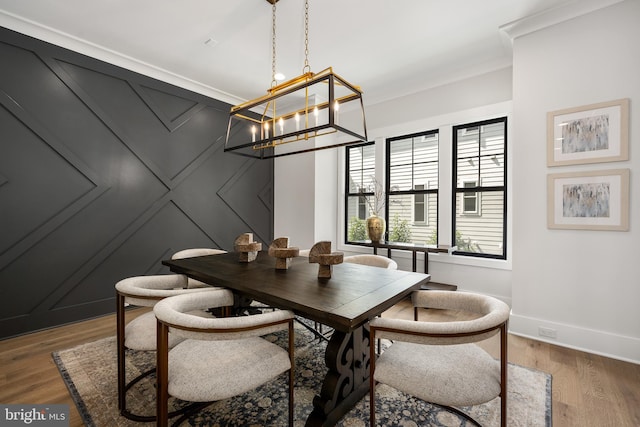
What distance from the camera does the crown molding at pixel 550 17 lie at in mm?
2426

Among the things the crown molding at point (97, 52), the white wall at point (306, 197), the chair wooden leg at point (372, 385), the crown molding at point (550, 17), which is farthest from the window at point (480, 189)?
the crown molding at point (97, 52)

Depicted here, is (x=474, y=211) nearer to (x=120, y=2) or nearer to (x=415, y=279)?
(x=415, y=279)

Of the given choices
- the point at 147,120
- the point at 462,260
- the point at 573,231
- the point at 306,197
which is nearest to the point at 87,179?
the point at 147,120

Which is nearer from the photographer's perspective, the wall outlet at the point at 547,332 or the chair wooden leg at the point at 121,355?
the chair wooden leg at the point at 121,355

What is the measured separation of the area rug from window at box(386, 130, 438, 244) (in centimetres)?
214

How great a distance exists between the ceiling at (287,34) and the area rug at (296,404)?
2.93 metres

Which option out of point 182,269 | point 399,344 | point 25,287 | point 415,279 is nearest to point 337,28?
point 415,279

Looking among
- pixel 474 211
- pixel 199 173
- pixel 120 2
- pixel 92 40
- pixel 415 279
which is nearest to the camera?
pixel 415 279

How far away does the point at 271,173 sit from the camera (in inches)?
200

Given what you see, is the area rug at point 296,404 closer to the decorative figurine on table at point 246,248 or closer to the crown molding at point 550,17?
the decorative figurine on table at point 246,248

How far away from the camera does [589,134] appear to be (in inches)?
96.3

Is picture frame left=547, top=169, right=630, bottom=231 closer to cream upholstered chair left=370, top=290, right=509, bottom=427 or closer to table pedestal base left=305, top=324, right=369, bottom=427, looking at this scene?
cream upholstered chair left=370, top=290, right=509, bottom=427

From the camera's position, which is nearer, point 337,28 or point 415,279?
point 415,279

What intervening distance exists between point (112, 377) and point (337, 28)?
11.2ft
